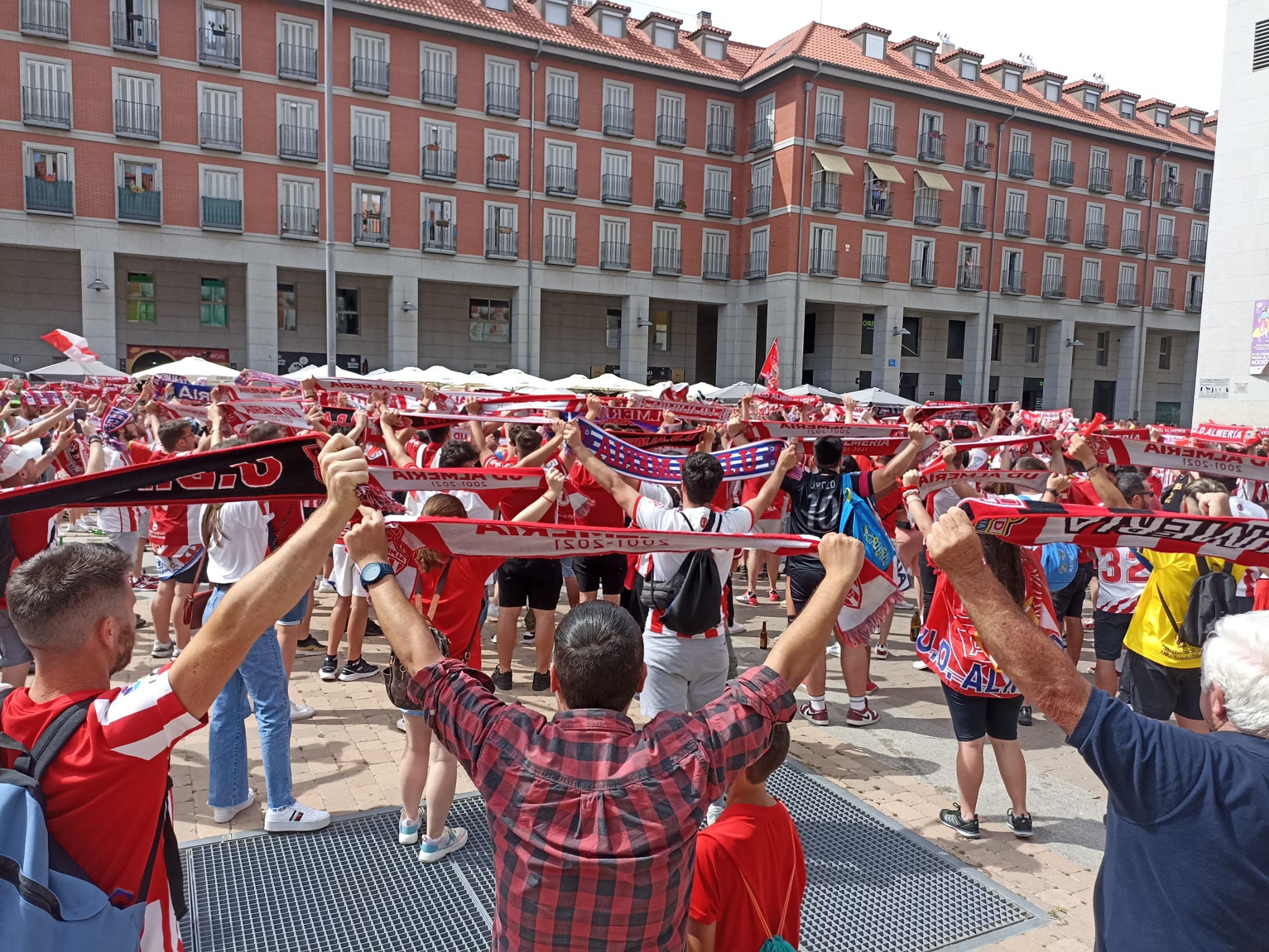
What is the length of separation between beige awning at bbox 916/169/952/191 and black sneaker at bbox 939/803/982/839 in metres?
37.1

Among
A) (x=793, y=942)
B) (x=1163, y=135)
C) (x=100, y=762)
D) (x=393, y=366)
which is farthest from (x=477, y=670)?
(x=1163, y=135)

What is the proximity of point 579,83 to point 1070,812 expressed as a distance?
33608mm

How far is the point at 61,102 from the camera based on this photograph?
87.4ft

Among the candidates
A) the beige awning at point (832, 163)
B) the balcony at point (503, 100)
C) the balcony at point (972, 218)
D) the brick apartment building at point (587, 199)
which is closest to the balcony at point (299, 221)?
the brick apartment building at point (587, 199)

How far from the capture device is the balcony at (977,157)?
127 ft

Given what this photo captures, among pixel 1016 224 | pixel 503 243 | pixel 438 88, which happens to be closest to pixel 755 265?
pixel 503 243

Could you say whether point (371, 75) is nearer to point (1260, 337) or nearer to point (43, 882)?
point (1260, 337)

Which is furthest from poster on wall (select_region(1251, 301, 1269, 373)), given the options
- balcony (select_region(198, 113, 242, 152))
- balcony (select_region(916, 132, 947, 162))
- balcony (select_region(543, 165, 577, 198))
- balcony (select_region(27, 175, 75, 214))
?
balcony (select_region(27, 175, 75, 214))

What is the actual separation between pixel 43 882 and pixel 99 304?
1195 inches

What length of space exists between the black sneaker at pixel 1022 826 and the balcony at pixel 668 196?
33415 millimetres

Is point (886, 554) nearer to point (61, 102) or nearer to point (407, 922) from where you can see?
point (407, 922)

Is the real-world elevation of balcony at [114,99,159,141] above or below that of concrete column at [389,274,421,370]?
above

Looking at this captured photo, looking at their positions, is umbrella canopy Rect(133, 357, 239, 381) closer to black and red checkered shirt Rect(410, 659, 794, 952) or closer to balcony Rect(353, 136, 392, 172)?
balcony Rect(353, 136, 392, 172)

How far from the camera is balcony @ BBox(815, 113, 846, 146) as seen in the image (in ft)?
115
